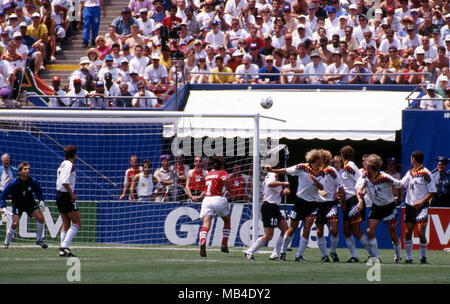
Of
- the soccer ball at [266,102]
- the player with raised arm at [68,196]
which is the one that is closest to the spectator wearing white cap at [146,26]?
the soccer ball at [266,102]

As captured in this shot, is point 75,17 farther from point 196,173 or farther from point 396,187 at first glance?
point 396,187

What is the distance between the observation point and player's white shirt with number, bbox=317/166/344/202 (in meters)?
16.5

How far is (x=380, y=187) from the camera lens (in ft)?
53.6

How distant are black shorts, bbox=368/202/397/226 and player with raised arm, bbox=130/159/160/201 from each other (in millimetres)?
6957

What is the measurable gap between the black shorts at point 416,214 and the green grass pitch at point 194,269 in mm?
815

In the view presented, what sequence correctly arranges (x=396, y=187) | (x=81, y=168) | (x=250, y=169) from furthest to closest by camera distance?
1. (x=81, y=168)
2. (x=250, y=169)
3. (x=396, y=187)

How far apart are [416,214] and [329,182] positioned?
175 centimetres

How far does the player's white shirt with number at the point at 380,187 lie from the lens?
16297 millimetres

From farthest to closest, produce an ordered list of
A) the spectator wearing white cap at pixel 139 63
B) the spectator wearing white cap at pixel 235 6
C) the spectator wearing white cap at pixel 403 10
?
the spectator wearing white cap at pixel 235 6 → the spectator wearing white cap at pixel 403 10 → the spectator wearing white cap at pixel 139 63

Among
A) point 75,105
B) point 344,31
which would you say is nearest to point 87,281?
point 75,105

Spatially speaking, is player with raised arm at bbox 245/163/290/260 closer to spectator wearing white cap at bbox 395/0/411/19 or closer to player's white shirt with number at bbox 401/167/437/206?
player's white shirt with number at bbox 401/167/437/206

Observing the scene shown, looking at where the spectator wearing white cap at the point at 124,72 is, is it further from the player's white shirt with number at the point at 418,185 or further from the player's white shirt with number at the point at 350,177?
the player's white shirt with number at the point at 418,185

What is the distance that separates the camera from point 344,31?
1005 inches

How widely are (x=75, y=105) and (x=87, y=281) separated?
13.0m
